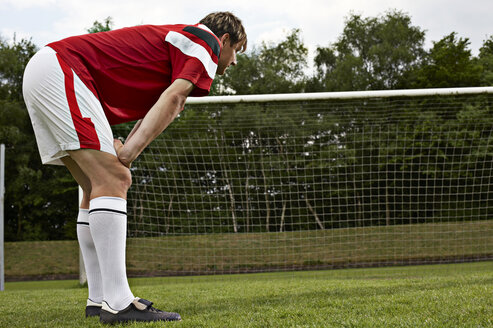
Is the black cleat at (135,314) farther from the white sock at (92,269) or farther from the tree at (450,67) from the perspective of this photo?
the tree at (450,67)

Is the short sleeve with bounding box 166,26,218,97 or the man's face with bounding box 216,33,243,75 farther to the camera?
the man's face with bounding box 216,33,243,75

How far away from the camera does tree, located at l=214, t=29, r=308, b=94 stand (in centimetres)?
2645

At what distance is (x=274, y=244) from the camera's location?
1423 cm

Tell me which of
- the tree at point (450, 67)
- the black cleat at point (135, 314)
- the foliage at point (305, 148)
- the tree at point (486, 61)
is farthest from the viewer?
the tree at point (450, 67)

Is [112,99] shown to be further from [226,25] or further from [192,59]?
[226,25]

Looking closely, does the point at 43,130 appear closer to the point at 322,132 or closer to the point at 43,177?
the point at 322,132

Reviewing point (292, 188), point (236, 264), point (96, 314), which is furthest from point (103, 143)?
point (292, 188)

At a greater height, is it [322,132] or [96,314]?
[322,132]

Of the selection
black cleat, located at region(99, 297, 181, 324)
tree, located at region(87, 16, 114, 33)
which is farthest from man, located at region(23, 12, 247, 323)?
tree, located at region(87, 16, 114, 33)

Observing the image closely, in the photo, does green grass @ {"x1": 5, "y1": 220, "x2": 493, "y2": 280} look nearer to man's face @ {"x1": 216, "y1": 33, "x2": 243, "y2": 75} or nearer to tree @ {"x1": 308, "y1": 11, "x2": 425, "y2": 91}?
man's face @ {"x1": 216, "y1": 33, "x2": 243, "y2": 75}

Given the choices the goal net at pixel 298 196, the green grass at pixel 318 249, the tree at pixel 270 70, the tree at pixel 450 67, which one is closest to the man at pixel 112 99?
the goal net at pixel 298 196

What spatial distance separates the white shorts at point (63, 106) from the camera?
6.03 feet

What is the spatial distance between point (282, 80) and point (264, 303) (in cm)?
2485

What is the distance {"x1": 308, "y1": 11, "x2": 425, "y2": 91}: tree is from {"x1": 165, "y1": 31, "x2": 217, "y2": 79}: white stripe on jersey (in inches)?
980
